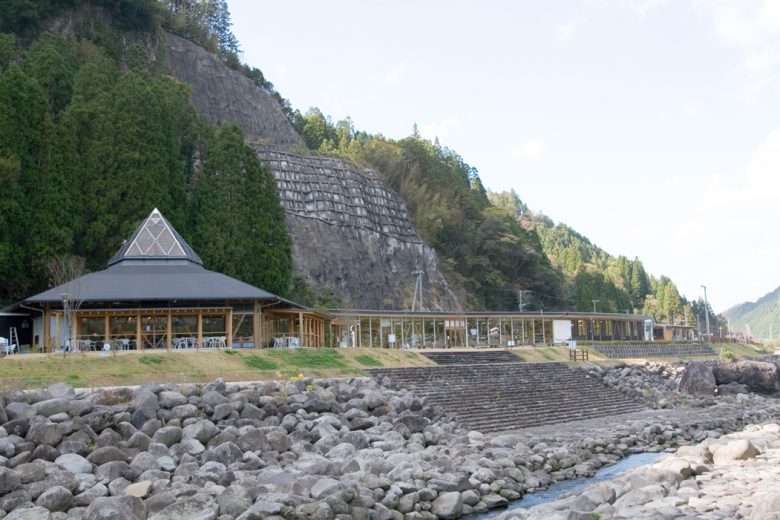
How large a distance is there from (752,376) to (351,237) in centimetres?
3227

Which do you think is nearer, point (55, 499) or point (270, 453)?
point (55, 499)

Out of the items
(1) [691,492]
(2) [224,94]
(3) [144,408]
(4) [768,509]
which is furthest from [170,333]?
(2) [224,94]

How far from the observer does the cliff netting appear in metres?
59.2

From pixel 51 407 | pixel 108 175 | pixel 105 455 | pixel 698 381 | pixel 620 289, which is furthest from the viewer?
pixel 620 289

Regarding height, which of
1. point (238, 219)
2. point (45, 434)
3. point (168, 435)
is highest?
point (238, 219)

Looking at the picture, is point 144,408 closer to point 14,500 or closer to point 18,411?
point 18,411

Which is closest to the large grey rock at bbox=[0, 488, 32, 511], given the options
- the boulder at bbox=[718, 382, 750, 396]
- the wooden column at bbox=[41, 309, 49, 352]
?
the wooden column at bbox=[41, 309, 49, 352]

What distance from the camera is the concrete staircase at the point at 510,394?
25.9 m

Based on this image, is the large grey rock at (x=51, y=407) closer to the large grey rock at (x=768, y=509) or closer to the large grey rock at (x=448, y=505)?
the large grey rock at (x=448, y=505)

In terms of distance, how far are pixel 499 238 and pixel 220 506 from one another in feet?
210

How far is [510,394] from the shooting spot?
28.6 m

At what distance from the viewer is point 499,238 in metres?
76.1

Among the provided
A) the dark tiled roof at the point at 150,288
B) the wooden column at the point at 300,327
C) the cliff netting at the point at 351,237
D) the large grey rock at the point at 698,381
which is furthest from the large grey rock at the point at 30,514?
the cliff netting at the point at 351,237

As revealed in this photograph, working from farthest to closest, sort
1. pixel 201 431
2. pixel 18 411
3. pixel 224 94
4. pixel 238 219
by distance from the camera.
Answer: pixel 224 94 → pixel 238 219 → pixel 201 431 → pixel 18 411
